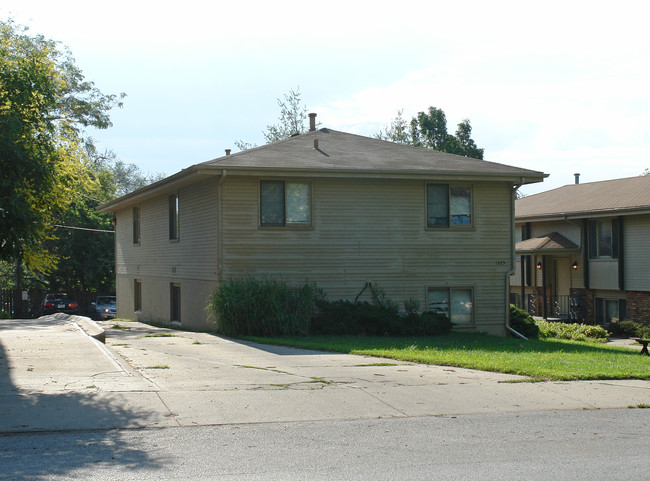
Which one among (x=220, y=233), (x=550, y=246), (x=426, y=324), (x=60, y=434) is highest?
(x=220, y=233)

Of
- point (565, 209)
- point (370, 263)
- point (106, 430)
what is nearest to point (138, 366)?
point (106, 430)

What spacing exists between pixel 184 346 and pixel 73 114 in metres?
32.4

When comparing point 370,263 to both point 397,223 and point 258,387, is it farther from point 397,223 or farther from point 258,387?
point 258,387

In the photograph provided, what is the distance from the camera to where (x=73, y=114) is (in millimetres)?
44094

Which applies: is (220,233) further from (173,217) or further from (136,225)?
(136,225)

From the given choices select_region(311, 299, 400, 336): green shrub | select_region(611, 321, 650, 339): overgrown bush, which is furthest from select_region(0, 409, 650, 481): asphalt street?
select_region(611, 321, 650, 339): overgrown bush

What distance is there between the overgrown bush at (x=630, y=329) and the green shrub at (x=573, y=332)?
1.55 metres

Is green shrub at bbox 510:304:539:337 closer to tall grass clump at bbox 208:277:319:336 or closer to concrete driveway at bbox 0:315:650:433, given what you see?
tall grass clump at bbox 208:277:319:336

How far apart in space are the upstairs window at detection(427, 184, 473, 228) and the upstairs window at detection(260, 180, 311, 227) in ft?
13.1

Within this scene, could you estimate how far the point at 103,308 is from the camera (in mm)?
38750

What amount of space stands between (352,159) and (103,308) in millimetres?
22179

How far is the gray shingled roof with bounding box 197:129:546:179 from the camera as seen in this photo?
20.1 meters

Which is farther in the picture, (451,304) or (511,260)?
(511,260)

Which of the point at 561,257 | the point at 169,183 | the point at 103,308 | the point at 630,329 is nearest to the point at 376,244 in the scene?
the point at 169,183
